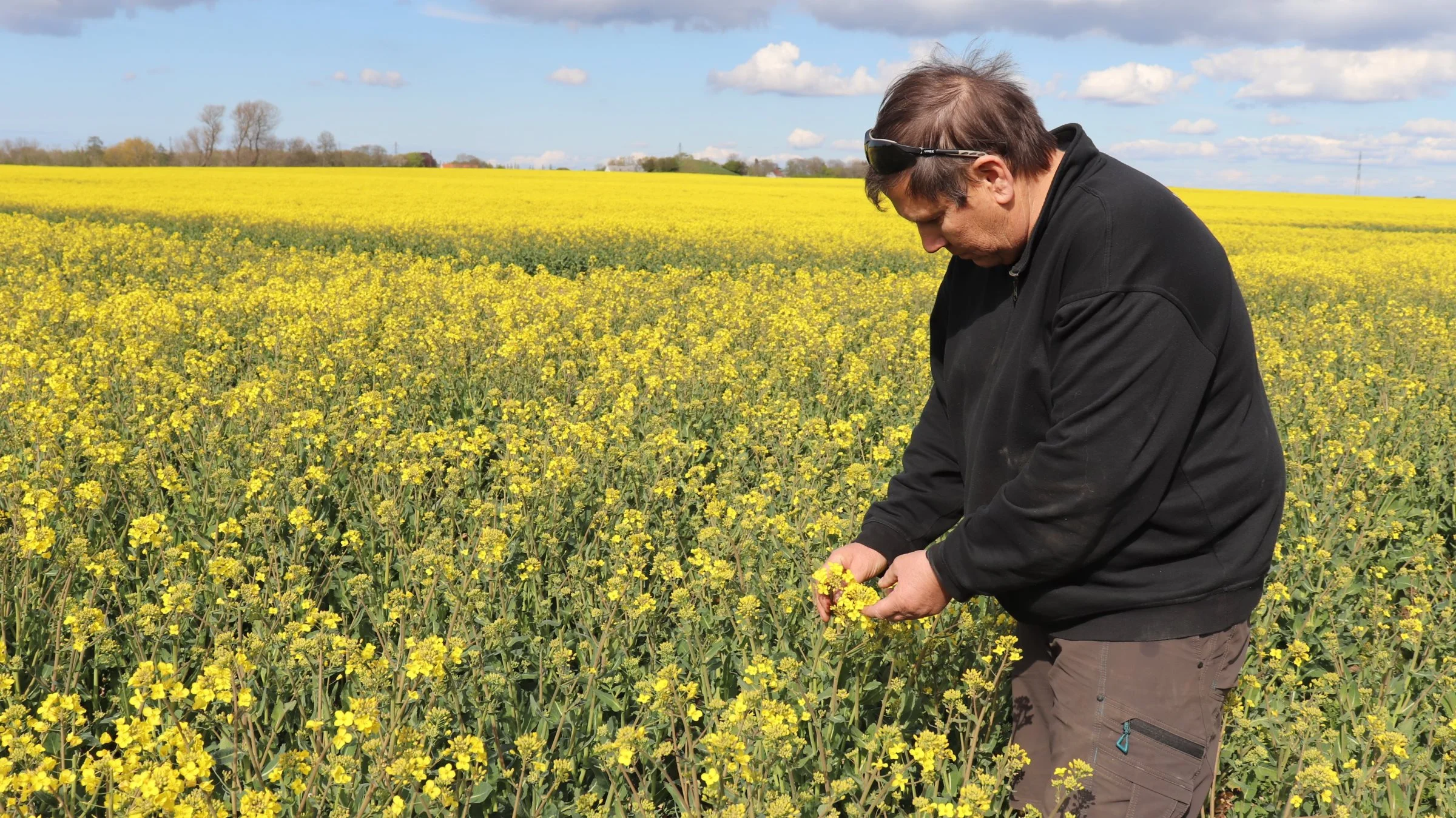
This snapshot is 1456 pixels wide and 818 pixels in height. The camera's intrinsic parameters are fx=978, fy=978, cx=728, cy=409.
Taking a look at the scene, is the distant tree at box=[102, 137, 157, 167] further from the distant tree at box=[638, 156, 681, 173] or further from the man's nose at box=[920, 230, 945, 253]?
the man's nose at box=[920, 230, 945, 253]

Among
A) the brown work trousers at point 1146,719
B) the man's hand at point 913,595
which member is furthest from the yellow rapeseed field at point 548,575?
the brown work trousers at point 1146,719

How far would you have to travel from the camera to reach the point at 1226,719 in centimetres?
304

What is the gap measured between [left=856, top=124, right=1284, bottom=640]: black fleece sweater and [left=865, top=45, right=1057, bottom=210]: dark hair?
0.34 ft

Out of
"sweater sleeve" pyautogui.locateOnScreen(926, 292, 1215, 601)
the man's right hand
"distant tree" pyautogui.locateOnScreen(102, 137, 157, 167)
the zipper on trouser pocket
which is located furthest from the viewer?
"distant tree" pyautogui.locateOnScreen(102, 137, 157, 167)

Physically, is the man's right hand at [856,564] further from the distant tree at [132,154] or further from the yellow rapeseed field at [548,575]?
the distant tree at [132,154]

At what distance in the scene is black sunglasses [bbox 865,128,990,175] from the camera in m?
2.07

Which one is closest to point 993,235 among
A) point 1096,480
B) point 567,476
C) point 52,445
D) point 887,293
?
point 1096,480

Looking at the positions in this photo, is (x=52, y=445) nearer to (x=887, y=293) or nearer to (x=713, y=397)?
(x=713, y=397)

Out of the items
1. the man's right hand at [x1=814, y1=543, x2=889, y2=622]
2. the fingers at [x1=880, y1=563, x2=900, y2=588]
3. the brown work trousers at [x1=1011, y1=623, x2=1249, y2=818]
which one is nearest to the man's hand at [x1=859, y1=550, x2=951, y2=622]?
the fingers at [x1=880, y1=563, x2=900, y2=588]

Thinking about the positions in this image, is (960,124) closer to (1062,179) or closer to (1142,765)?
(1062,179)

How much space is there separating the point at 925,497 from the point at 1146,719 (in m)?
0.83

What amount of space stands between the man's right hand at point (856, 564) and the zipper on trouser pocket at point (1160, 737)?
2.40 feet

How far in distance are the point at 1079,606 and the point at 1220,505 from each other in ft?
1.25

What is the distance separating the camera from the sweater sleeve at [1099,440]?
6.30 ft
